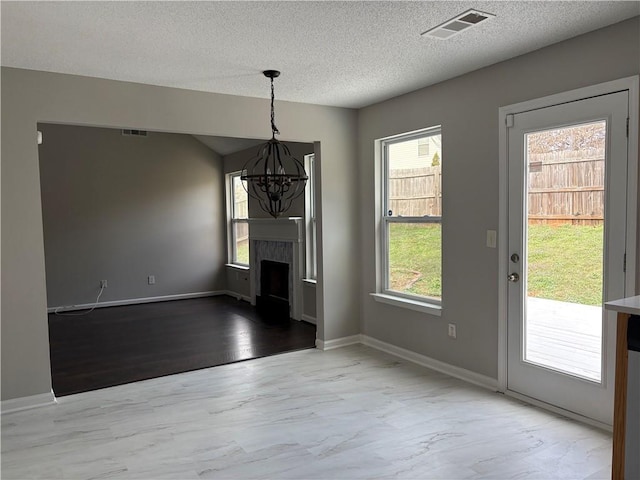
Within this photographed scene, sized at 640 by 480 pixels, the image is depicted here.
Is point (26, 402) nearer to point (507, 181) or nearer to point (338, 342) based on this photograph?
point (338, 342)

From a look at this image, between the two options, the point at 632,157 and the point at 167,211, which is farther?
the point at 167,211

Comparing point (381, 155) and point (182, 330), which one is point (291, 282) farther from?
point (381, 155)

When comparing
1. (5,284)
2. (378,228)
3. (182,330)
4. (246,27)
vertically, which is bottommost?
(182,330)

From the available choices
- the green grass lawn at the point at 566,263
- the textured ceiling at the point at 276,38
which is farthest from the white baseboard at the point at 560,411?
the textured ceiling at the point at 276,38

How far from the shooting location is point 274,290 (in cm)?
679

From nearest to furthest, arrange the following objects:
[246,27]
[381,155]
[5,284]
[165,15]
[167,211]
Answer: [165,15] → [246,27] → [5,284] → [381,155] → [167,211]

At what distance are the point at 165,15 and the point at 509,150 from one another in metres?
2.35

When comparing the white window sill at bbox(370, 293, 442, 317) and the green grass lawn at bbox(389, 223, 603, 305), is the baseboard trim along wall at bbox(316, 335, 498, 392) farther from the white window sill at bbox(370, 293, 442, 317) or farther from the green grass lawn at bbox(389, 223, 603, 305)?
the green grass lawn at bbox(389, 223, 603, 305)

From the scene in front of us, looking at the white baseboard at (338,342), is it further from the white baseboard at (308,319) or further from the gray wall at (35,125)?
the gray wall at (35,125)

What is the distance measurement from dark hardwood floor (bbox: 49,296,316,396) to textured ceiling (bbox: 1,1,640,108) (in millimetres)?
2427

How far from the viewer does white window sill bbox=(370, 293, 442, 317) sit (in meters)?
4.06

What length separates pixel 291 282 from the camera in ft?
20.6

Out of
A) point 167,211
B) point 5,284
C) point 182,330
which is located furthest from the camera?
point 167,211

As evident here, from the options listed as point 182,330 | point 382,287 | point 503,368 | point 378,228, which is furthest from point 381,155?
point 182,330
